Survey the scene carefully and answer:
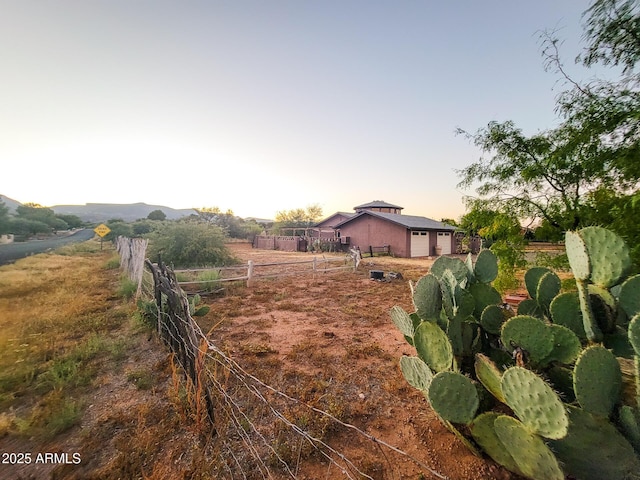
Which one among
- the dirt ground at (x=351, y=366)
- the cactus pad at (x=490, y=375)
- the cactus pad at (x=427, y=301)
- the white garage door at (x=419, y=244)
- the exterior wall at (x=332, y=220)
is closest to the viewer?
the cactus pad at (x=490, y=375)

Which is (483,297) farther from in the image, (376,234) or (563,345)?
(376,234)

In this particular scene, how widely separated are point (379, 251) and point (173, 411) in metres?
20.5

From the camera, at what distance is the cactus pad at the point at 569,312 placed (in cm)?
228

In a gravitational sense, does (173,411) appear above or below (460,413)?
below

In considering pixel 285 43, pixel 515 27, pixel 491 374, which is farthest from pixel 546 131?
pixel 285 43

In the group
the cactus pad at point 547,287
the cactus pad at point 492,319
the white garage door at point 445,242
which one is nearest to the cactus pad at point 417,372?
the cactus pad at point 492,319

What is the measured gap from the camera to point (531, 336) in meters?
2.08

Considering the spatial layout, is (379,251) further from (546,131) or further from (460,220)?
(546,131)

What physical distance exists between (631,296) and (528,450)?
143 cm

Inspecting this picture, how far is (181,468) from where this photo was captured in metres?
2.34

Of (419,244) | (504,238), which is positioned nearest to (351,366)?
(504,238)

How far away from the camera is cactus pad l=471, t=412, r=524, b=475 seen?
2.00 m

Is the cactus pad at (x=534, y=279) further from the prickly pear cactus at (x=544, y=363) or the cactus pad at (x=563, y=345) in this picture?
the cactus pad at (x=563, y=345)

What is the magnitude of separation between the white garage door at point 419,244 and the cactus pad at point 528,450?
20406 millimetres
